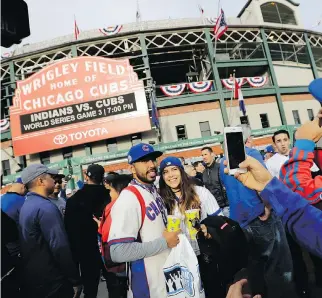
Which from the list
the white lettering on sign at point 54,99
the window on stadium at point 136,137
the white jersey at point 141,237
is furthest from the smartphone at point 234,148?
the white lettering on sign at point 54,99

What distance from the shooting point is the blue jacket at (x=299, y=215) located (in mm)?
1144

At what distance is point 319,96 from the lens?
1.47m

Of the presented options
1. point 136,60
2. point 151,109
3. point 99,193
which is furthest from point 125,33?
point 99,193

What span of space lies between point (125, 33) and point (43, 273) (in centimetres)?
2162

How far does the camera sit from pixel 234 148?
1794 mm

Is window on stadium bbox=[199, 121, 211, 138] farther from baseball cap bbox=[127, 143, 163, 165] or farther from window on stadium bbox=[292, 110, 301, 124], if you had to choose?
baseball cap bbox=[127, 143, 163, 165]

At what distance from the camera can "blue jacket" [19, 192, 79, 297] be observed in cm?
264

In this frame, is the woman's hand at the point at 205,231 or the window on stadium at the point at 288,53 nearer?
the woman's hand at the point at 205,231

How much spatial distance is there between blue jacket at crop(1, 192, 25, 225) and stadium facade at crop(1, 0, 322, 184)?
14766 millimetres

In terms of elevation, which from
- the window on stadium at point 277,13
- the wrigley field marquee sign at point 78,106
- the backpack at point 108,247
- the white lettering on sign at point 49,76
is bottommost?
the backpack at point 108,247

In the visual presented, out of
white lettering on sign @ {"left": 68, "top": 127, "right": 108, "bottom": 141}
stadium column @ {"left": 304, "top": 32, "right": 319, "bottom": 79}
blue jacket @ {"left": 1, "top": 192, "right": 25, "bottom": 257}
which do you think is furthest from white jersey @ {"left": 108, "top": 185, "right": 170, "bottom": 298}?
stadium column @ {"left": 304, "top": 32, "right": 319, "bottom": 79}

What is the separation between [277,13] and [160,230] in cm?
3018

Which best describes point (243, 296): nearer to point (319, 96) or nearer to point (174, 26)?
point (319, 96)

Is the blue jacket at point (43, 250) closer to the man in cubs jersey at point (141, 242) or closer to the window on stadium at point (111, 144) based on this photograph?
the man in cubs jersey at point (141, 242)
